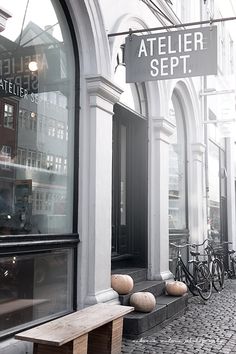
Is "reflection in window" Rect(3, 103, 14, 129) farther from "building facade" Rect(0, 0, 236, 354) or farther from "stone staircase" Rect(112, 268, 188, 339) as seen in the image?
"stone staircase" Rect(112, 268, 188, 339)

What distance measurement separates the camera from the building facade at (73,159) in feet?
16.7

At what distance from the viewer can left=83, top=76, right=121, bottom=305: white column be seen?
6055 mm

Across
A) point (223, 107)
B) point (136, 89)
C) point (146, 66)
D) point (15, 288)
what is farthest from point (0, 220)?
point (223, 107)

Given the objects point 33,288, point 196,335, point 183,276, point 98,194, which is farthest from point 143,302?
point 183,276

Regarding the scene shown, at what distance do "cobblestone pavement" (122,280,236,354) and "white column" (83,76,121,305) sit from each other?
2.53 ft

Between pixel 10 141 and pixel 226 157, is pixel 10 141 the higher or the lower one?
the lower one

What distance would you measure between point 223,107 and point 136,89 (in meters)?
5.40

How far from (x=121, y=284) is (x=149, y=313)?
577 mm

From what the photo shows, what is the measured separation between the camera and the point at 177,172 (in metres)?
10.6

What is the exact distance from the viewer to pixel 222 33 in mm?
15875

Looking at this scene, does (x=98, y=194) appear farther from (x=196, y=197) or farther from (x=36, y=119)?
(x=196, y=197)

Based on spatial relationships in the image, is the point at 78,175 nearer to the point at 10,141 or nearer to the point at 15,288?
the point at 10,141

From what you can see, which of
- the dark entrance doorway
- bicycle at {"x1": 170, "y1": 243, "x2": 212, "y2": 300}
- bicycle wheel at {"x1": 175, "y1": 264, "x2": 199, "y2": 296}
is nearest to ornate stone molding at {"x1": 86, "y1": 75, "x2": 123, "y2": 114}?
the dark entrance doorway

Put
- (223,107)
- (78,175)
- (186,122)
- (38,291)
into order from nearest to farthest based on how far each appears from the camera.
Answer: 1. (38,291)
2. (78,175)
3. (186,122)
4. (223,107)
